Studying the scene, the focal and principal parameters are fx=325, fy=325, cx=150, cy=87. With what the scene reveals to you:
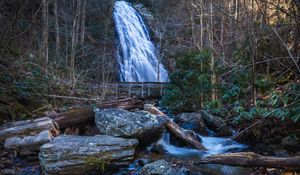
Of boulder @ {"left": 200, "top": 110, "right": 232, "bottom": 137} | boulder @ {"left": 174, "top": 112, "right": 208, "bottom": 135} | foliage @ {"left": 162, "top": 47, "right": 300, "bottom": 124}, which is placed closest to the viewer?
foliage @ {"left": 162, "top": 47, "right": 300, "bottom": 124}

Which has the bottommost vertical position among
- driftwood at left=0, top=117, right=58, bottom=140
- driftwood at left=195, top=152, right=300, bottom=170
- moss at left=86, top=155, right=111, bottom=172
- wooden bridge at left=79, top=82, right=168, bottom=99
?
moss at left=86, top=155, right=111, bottom=172

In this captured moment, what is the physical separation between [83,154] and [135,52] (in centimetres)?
1315

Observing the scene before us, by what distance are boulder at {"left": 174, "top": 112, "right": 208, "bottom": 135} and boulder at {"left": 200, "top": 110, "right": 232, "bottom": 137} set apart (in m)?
0.15

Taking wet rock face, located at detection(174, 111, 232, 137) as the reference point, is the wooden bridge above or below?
above

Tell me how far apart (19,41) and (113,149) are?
8.02 m

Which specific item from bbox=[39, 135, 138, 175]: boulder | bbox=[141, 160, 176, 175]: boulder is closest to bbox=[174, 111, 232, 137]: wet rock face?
bbox=[39, 135, 138, 175]: boulder

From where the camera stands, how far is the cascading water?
56.3ft

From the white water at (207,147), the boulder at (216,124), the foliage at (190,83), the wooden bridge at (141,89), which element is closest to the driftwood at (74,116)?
the white water at (207,147)

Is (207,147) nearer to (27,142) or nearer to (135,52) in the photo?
(27,142)

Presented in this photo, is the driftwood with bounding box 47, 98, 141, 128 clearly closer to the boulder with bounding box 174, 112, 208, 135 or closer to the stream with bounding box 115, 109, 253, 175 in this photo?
the stream with bounding box 115, 109, 253, 175

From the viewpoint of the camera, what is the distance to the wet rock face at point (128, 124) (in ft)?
19.5

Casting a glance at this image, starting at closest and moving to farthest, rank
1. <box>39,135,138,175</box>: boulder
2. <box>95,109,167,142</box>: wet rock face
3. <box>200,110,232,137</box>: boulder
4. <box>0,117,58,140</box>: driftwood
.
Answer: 1. <box>39,135,138,175</box>: boulder
2. <box>0,117,58,140</box>: driftwood
3. <box>95,109,167,142</box>: wet rock face
4. <box>200,110,232,137</box>: boulder

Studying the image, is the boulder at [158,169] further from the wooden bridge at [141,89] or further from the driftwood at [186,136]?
the wooden bridge at [141,89]

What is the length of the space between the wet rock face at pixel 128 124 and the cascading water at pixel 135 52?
32.6 ft
